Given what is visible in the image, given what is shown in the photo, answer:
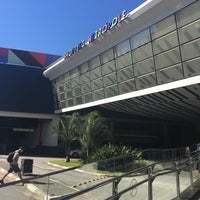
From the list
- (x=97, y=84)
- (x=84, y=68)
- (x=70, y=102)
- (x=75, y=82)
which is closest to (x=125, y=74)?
(x=97, y=84)

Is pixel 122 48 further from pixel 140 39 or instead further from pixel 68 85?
pixel 68 85

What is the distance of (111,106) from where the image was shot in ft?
110

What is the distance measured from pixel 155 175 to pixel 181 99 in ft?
64.6

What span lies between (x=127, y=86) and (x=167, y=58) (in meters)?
5.91

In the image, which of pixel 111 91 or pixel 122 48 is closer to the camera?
pixel 122 48

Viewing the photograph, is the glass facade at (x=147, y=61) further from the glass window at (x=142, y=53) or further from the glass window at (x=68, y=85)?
the glass window at (x=68, y=85)

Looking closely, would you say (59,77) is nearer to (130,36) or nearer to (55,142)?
(55,142)

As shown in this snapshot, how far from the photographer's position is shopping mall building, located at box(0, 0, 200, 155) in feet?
70.8

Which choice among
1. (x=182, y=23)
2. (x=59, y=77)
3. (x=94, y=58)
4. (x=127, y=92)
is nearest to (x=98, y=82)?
(x=94, y=58)

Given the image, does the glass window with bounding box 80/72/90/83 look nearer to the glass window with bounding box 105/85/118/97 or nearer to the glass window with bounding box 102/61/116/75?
the glass window with bounding box 102/61/116/75

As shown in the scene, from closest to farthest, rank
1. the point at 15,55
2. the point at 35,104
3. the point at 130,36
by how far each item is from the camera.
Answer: the point at 130,36, the point at 35,104, the point at 15,55

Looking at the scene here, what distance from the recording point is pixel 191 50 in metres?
20.6

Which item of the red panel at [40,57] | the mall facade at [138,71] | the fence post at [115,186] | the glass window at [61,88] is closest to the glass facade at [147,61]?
the mall facade at [138,71]

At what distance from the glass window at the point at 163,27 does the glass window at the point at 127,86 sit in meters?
4.85
